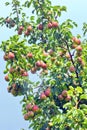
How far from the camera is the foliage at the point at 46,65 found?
11.0m

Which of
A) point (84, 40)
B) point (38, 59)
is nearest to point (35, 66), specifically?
point (38, 59)

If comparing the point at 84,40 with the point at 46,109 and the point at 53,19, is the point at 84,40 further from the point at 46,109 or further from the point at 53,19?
the point at 46,109

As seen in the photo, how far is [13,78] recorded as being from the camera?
37.4 feet

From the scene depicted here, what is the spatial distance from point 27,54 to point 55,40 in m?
2.60

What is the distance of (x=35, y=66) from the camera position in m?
11.5

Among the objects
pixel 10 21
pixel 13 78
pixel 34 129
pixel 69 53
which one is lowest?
pixel 34 129

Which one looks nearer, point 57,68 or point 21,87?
point 21,87

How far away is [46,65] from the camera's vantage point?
11.6 m

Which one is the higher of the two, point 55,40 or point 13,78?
point 55,40

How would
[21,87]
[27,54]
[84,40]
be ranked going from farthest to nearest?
[84,40]
[21,87]
[27,54]

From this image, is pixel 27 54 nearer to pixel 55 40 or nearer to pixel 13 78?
pixel 13 78

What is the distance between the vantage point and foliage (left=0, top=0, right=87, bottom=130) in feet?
36.2

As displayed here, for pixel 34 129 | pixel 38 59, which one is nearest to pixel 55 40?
pixel 38 59

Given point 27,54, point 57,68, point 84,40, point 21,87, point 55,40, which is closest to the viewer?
point 27,54
